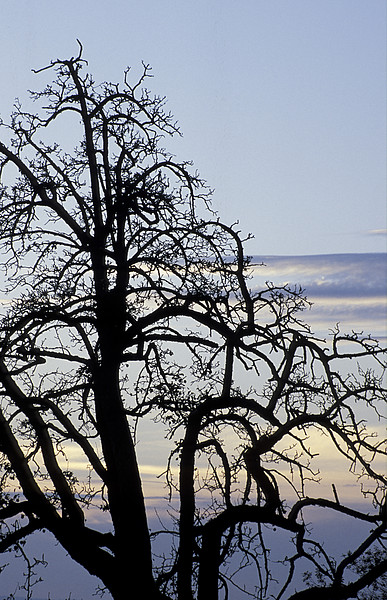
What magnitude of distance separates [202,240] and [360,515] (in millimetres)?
5494

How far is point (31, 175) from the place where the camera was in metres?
14.3

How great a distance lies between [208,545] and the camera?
518 inches

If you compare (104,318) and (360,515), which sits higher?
(104,318)

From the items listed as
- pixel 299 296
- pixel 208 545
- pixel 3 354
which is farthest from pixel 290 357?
pixel 3 354

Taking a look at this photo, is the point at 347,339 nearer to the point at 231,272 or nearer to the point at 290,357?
the point at 290,357

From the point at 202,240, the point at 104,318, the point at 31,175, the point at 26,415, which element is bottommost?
the point at 26,415

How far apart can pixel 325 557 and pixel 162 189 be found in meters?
7.13

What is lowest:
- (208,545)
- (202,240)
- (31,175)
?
(208,545)

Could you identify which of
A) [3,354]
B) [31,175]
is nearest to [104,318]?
[3,354]

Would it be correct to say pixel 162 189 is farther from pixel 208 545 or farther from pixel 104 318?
pixel 208 545

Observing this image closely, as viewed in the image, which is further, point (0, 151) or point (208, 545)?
point (0, 151)

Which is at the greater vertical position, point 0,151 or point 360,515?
point 0,151

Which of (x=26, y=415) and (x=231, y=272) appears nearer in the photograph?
(x=231, y=272)

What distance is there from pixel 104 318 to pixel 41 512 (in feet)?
12.2
